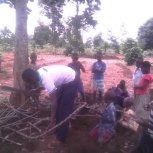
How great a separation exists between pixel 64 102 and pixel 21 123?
0.92m

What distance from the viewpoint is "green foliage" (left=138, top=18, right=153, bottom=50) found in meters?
31.8

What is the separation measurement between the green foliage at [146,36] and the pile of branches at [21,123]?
27.2m

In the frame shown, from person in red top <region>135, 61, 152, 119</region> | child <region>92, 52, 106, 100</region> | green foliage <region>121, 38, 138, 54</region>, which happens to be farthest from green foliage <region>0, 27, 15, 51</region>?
person in red top <region>135, 61, 152, 119</region>

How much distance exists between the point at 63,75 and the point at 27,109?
4.69ft

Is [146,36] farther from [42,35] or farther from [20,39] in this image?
[20,39]

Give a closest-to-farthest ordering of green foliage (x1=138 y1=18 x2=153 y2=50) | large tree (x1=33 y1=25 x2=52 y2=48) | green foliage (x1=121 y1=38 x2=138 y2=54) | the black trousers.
→ the black trousers, green foliage (x1=121 y1=38 x2=138 y2=54), large tree (x1=33 y1=25 x2=52 y2=48), green foliage (x1=138 y1=18 x2=153 y2=50)

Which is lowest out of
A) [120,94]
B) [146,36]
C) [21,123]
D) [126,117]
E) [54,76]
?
[21,123]

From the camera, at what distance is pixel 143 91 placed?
5.95 metres

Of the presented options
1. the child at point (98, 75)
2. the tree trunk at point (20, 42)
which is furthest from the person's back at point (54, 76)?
the child at point (98, 75)

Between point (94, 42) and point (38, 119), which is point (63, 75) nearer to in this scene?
point (38, 119)

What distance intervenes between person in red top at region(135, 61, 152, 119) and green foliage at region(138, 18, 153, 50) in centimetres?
2653

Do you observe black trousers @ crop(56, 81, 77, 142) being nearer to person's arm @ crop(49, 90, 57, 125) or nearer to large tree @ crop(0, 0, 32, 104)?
person's arm @ crop(49, 90, 57, 125)

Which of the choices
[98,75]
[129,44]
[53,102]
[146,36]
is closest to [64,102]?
[53,102]

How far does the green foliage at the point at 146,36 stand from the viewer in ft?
104
